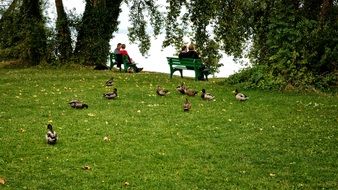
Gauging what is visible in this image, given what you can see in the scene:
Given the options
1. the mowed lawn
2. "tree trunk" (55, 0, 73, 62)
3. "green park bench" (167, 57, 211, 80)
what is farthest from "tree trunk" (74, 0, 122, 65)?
the mowed lawn

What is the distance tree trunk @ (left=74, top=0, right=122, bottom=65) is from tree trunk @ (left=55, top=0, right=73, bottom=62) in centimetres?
71

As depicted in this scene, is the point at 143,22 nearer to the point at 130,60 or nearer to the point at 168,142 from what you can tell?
the point at 130,60

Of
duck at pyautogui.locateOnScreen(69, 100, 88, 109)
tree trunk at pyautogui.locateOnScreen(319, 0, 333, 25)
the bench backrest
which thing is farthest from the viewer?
the bench backrest

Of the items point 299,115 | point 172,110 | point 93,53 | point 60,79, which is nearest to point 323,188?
point 299,115

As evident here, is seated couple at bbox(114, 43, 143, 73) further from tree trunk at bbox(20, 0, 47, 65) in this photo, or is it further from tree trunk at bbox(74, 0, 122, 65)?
tree trunk at bbox(20, 0, 47, 65)

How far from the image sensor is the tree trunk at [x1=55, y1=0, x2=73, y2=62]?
1227 inches

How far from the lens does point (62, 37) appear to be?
31141 millimetres

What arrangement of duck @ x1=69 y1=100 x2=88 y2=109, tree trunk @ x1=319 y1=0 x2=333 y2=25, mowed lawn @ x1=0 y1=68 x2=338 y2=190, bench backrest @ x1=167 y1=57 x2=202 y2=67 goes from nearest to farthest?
mowed lawn @ x1=0 y1=68 x2=338 y2=190
duck @ x1=69 y1=100 x2=88 y2=109
tree trunk @ x1=319 y1=0 x2=333 y2=25
bench backrest @ x1=167 y1=57 x2=202 y2=67

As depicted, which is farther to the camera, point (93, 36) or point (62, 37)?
point (93, 36)

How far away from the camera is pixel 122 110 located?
647 inches

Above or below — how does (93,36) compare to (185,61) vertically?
above

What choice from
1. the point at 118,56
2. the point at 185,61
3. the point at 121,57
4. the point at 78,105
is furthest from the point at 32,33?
the point at 78,105

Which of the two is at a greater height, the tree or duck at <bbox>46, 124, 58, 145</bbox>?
the tree

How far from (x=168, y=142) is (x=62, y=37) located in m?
20.5
